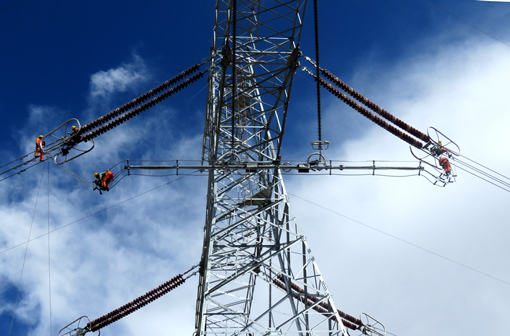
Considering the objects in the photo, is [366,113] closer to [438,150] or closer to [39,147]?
[438,150]

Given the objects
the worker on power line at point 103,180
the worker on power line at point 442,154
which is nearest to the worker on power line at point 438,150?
the worker on power line at point 442,154

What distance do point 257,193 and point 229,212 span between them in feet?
4.42

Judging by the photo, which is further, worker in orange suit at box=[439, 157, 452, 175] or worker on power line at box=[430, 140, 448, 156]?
worker on power line at box=[430, 140, 448, 156]

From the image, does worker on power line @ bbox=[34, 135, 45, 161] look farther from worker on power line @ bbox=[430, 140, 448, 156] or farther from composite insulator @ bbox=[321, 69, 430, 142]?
worker on power line @ bbox=[430, 140, 448, 156]

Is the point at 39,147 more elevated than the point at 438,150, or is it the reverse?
the point at 39,147

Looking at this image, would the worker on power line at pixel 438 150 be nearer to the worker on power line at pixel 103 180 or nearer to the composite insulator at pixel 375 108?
the composite insulator at pixel 375 108

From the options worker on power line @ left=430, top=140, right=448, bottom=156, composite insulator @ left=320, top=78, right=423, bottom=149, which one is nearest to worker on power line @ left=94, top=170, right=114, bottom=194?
composite insulator @ left=320, top=78, right=423, bottom=149

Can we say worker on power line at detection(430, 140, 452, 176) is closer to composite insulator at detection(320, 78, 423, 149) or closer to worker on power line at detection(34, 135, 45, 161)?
composite insulator at detection(320, 78, 423, 149)

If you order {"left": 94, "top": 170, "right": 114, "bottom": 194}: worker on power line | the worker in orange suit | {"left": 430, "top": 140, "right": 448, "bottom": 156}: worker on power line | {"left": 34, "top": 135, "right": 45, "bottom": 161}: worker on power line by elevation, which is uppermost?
{"left": 34, "top": 135, "right": 45, "bottom": 161}: worker on power line

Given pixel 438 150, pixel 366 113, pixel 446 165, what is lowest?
pixel 446 165

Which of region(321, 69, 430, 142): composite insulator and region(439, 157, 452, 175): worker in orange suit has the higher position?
region(321, 69, 430, 142): composite insulator

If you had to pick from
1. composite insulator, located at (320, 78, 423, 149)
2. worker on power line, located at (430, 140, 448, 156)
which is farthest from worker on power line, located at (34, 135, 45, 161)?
worker on power line, located at (430, 140, 448, 156)

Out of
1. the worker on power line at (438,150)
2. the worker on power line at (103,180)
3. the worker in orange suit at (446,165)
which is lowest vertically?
the worker in orange suit at (446,165)

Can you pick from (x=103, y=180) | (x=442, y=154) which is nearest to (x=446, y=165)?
(x=442, y=154)
